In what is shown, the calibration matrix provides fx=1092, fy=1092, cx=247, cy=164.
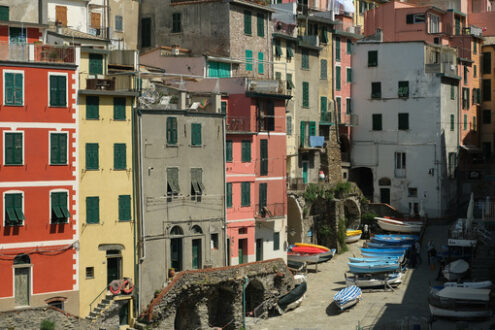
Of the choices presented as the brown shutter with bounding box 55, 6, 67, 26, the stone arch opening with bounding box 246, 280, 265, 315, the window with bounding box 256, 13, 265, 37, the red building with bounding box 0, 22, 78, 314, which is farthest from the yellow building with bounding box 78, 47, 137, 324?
the window with bounding box 256, 13, 265, 37

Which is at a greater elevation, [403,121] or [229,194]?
[403,121]

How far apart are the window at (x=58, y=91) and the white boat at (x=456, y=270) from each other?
96.7 ft

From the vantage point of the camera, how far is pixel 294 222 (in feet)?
270

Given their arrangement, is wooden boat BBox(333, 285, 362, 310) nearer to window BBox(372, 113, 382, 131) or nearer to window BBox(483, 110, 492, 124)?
window BBox(372, 113, 382, 131)

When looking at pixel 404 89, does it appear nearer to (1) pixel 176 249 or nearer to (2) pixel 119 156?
(1) pixel 176 249

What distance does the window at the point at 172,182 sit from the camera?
64500mm

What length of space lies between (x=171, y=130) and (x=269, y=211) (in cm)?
1204

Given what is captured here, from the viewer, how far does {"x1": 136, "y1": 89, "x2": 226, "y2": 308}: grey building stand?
2483 inches

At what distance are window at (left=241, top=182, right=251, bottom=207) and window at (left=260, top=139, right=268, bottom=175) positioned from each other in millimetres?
2606

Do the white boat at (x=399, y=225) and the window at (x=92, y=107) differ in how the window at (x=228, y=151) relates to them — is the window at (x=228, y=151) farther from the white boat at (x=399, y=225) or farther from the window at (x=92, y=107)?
the white boat at (x=399, y=225)

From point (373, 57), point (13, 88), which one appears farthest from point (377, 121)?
point (13, 88)

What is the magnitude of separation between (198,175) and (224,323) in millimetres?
9285

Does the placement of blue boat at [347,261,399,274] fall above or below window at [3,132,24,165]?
below

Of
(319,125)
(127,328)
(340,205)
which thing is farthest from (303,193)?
(127,328)
